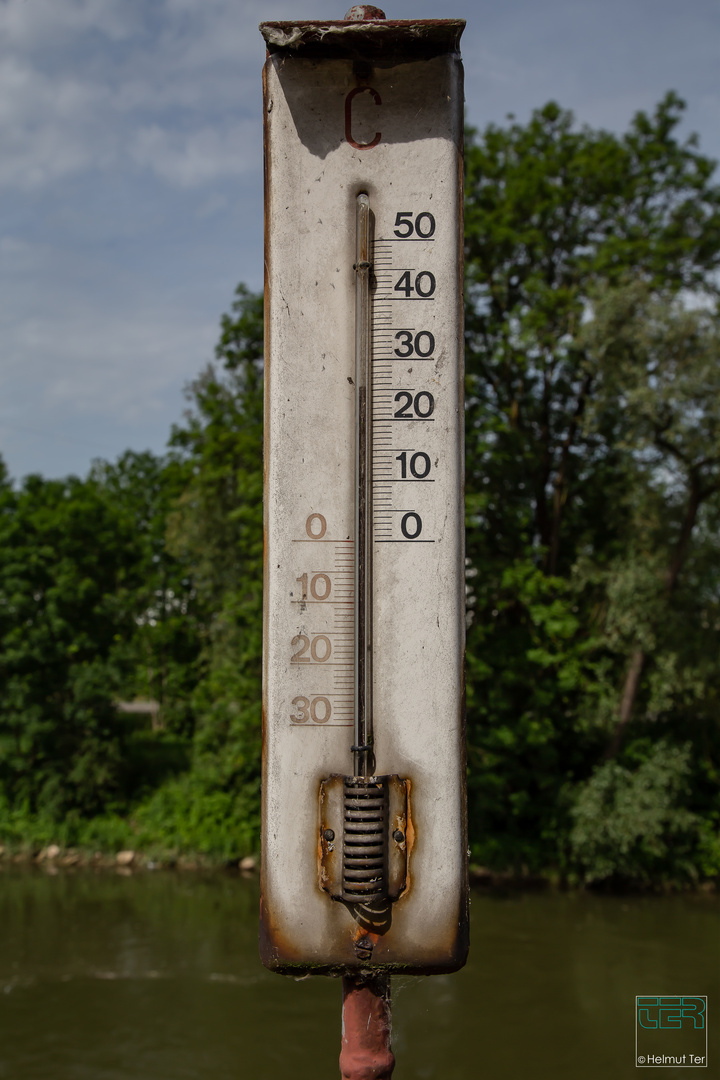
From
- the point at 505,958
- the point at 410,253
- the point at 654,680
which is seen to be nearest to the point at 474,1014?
the point at 505,958

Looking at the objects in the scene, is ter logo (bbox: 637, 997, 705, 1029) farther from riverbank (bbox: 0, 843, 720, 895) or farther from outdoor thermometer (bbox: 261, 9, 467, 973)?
outdoor thermometer (bbox: 261, 9, 467, 973)

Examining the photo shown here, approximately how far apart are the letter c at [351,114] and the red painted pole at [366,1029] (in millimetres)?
1304

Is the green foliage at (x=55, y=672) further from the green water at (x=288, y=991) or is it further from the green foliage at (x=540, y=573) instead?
the green water at (x=288, y=991)

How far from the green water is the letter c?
4.51 metres

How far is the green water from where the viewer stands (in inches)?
229

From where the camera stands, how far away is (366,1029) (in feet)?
4.02

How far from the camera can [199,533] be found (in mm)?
12531

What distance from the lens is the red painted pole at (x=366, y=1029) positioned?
121 cm

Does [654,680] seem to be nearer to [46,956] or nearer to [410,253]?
[46,956]

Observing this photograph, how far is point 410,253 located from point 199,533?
11425mm

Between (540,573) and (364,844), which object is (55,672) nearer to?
(540,573)

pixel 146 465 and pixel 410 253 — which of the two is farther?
pixel 146 465

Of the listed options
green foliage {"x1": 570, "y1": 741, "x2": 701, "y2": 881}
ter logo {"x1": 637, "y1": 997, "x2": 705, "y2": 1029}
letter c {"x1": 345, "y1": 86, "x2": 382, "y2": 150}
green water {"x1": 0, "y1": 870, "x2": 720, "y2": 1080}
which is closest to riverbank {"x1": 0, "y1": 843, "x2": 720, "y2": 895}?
green foliage {"x1": 570, "y1": 741, "x2": 701, "y2": 881}

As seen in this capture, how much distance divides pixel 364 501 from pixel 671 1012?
288 inches
